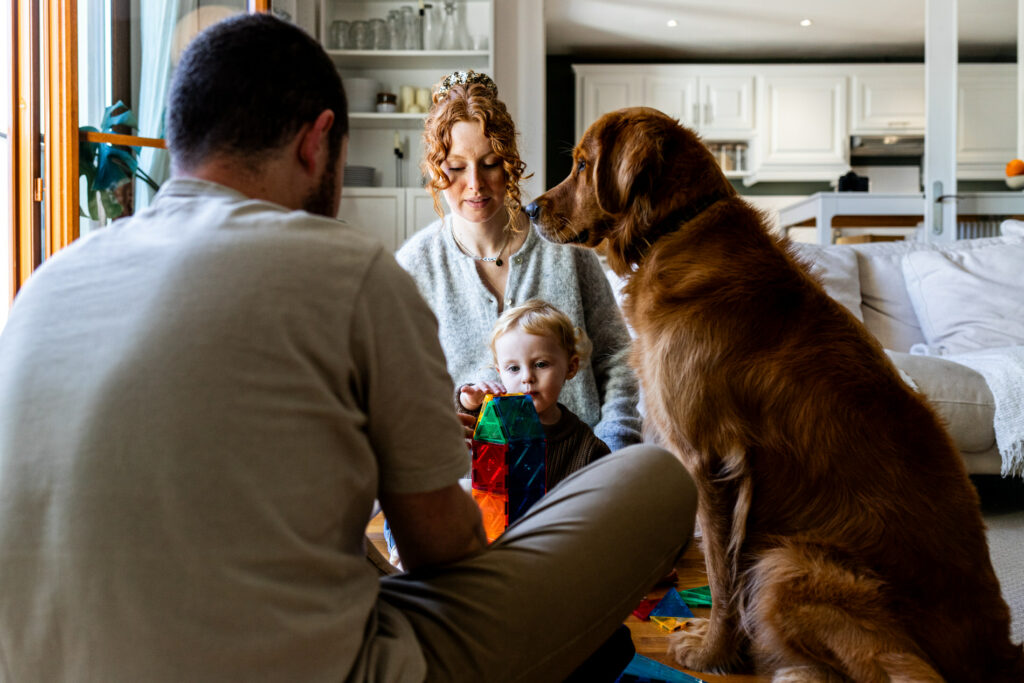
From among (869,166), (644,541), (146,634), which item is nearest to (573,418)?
(644,541)

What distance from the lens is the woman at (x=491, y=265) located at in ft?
6.29

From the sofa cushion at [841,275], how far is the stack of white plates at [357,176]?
2.89 metres

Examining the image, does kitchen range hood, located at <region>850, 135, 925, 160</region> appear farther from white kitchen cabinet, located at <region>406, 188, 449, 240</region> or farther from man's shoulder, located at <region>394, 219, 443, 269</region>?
man's shoulder, located at <region>394, 219, 443, 269</region>

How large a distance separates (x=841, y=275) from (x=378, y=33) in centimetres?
330

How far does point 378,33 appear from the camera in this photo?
16.6 ft

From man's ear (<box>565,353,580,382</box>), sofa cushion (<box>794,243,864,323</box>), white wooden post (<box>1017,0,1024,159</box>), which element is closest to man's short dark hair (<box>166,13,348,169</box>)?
man's ear (<box>565,353,580,382</box>)

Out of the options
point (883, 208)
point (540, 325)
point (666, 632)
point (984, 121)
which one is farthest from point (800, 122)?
point (666, 632)

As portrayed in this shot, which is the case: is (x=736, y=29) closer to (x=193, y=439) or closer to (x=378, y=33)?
(x=378, y=33)

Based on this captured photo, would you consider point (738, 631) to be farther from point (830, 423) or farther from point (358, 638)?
point (358, 638)

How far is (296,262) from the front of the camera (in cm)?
67

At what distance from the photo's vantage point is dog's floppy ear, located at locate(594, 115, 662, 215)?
137cm

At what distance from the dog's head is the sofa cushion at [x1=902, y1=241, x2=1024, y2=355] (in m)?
2.03

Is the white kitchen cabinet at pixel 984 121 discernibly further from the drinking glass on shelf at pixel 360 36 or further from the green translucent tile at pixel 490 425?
the green translucent tile at pixel 490 425

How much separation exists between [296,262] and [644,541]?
518mm
